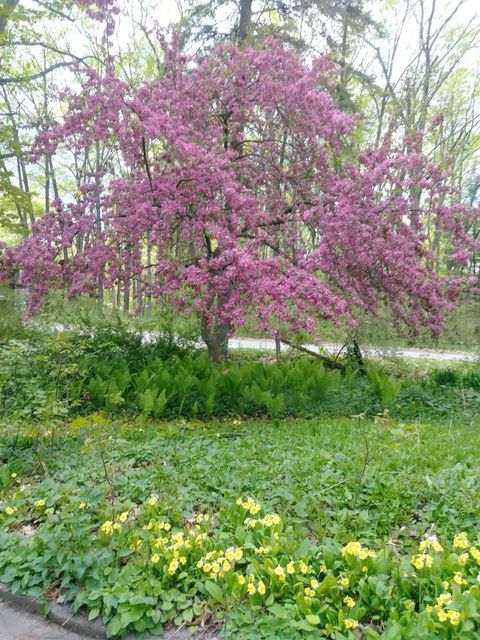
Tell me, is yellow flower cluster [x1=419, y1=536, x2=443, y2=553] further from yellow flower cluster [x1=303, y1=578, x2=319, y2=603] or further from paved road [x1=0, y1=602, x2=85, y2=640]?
paved road [x1=0, y1=602, x2=85, y2=640]

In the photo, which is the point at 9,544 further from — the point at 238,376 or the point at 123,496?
the point at 238,376

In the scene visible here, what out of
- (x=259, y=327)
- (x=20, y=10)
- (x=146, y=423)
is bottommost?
(x=146, y=423)

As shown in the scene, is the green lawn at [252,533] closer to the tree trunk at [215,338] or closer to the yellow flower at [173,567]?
the yellow flower at [173,567]

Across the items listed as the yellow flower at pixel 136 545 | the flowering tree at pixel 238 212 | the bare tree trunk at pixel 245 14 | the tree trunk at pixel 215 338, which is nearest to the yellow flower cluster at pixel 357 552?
the yellow flower at pixel 136 545

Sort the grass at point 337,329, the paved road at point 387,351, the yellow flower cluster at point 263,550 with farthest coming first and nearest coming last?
the paved road at point 387,351, the grass at point 337,329, the yellow flower cluster at point 263,550

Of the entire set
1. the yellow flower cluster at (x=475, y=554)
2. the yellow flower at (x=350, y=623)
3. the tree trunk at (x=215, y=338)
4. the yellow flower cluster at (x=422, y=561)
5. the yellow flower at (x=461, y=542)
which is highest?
the tree trunk at (x=215, y=338)

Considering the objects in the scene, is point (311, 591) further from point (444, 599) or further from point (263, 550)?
point (444, 599)

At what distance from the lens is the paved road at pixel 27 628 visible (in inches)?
90.6

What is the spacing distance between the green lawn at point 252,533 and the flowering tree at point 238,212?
8.04 feet

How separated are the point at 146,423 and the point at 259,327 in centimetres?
187

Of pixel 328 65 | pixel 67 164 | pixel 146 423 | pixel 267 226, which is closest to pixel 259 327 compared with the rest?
pixel 146 423

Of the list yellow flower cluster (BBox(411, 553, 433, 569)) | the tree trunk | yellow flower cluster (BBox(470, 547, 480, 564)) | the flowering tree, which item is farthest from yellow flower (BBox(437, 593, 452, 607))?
the tree trunk

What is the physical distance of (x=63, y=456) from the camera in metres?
4.13

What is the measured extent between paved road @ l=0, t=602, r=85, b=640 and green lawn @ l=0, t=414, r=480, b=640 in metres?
0.12
